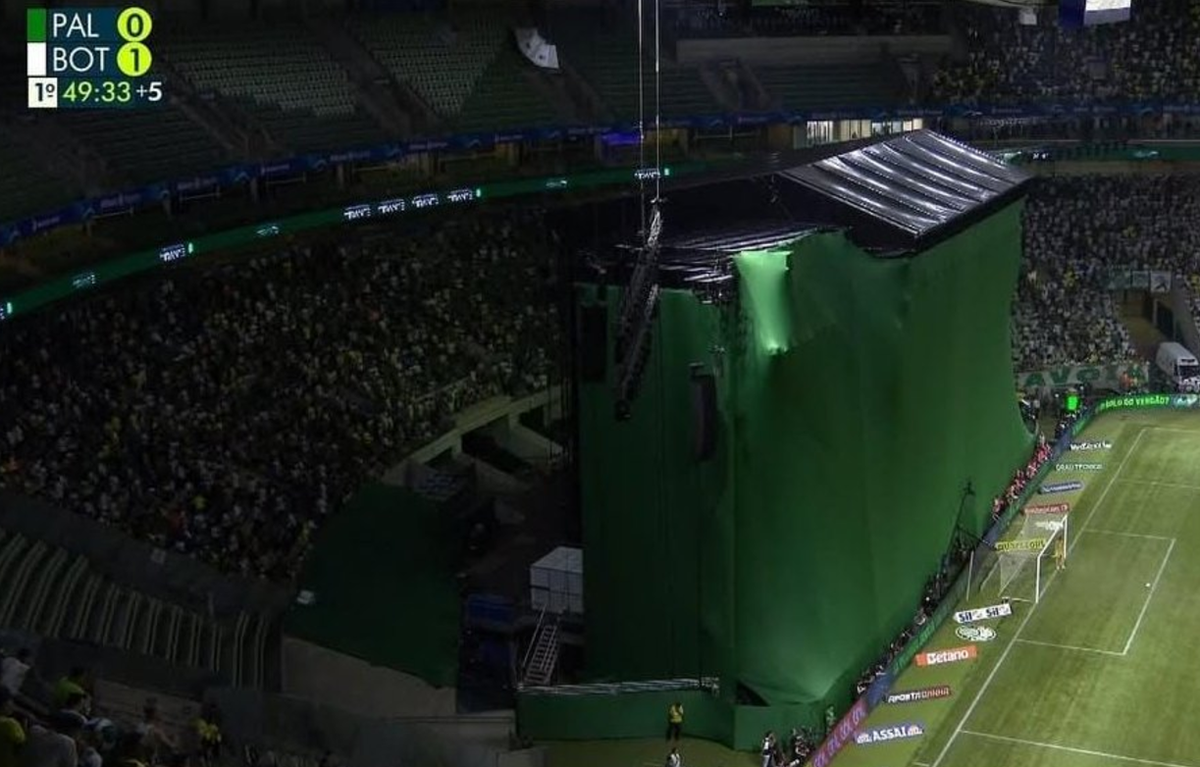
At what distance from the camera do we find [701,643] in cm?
2245

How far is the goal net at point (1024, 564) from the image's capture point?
93.6 ft

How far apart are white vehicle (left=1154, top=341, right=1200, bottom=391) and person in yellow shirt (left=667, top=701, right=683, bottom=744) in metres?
24.6

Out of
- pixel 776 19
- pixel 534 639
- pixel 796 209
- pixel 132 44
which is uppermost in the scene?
pixel 776 19

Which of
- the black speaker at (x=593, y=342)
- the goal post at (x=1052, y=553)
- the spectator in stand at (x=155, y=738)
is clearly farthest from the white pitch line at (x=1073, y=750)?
the spectator in stand at (x=155, y=738)

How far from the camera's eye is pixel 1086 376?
138 feet

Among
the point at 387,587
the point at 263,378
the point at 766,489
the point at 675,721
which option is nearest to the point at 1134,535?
the point at 766,489

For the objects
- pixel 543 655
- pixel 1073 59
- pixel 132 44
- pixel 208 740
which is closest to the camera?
pixel 208 740

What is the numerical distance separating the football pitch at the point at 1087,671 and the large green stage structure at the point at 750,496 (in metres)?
1.27

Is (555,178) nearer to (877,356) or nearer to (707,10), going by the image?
(707,10)

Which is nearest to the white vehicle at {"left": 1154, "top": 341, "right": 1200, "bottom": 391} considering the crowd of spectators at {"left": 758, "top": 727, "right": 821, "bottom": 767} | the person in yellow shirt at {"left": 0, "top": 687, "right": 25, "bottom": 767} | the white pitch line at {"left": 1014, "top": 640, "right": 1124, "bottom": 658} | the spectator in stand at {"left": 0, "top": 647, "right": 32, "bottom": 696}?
the white pitch line at {"left": 1014, "top": 640, "right": 1124, "bottom": 658}

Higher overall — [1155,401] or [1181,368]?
[1181,368]

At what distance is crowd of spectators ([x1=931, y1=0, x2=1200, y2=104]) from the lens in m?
44.2

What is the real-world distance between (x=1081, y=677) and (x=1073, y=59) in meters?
25.3

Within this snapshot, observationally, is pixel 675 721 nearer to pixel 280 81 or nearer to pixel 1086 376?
pixel 280 81
